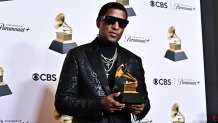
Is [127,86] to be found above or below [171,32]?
below

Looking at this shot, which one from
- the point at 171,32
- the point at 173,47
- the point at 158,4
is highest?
the point at 158,4

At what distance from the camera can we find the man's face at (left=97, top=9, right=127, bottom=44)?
146cm

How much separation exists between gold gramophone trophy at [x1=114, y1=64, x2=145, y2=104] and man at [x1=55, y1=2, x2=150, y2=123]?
28mm

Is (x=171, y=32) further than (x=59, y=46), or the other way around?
(x=171, y=32)

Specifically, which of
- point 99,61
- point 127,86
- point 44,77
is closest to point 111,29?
point 99,61

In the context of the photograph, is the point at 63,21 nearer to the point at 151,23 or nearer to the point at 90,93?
the point at 151,23

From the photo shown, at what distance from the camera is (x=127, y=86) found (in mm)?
1346

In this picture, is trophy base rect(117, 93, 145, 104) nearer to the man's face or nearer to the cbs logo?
the man's face

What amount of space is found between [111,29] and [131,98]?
301mm

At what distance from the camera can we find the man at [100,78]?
1344 mm

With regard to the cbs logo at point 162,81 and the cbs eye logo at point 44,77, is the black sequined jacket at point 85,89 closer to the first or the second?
the cbs eye logo at point 44,77

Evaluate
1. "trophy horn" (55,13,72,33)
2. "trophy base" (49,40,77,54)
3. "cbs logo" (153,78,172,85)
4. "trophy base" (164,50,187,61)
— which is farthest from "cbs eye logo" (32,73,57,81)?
"trophy base" (164,50,187,61)

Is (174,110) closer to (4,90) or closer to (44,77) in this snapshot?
(44,77)

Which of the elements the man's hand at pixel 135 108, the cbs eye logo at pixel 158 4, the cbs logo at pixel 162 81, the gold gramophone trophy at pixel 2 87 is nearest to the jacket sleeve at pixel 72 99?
the man's hand at pixel 135 108
